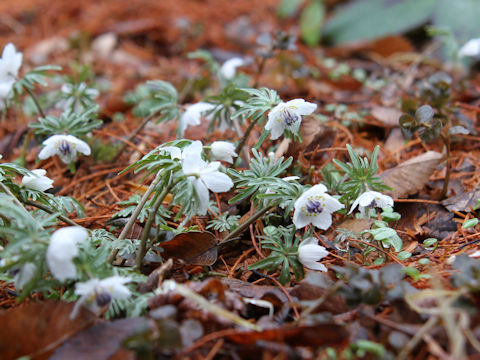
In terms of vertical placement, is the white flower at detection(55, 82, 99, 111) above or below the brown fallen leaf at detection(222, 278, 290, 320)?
above

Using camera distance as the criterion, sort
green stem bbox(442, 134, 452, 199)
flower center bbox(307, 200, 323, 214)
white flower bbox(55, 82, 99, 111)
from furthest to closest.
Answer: white flower bbox(55, 82, 99, 111) < green stem bbox(442, 134, 452, 199) < flower center bbox(307, 200, 323, 214)

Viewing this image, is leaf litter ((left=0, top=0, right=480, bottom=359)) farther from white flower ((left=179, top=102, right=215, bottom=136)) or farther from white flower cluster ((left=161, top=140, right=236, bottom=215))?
white flower ((left=179, top=102, right=215, bottom=136))

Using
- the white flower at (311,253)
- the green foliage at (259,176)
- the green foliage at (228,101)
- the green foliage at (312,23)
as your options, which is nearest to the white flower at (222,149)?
the green foliage at (259,176)

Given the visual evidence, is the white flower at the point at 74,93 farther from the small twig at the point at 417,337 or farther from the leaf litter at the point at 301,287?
the small twig at the point at 417,337

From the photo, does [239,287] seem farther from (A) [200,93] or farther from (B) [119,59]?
(B) [119,59]

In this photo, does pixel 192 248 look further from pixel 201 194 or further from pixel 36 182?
pixel 36 182

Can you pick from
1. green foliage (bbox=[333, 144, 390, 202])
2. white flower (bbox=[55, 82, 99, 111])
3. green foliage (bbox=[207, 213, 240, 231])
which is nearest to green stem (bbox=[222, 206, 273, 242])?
green foliage (bbox=[207, 213, 240, 231])

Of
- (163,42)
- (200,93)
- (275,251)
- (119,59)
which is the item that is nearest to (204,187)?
(275,251)

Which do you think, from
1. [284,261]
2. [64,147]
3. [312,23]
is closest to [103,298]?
[284,261]
